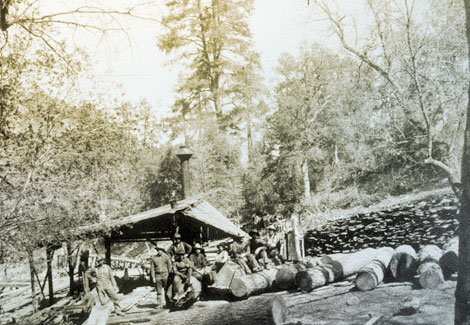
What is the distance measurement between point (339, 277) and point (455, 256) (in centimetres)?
254

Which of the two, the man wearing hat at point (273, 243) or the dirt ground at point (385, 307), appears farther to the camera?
the man wearing hat at point (273, 243)

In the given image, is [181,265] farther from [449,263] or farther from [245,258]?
[449,263]

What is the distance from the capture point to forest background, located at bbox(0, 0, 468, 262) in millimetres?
7086

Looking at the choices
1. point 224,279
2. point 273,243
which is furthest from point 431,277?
point 273,243

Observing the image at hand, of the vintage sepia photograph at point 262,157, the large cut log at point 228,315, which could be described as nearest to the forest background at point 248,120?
the vintage sepia photograph at point 262,157

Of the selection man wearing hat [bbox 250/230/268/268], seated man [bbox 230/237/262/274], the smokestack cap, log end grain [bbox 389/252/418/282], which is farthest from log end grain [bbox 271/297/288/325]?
the smokestack cap

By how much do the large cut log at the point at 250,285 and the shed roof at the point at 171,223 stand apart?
207 cm

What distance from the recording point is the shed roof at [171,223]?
872cm

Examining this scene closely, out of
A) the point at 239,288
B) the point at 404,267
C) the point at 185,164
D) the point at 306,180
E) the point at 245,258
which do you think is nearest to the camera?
the point at 404,267

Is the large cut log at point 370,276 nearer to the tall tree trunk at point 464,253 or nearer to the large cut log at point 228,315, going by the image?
the large cut log at point 228,315

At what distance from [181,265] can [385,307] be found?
4.39 meters

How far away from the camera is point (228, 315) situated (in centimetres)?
668

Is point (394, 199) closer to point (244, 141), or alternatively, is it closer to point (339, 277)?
point (339, 277)

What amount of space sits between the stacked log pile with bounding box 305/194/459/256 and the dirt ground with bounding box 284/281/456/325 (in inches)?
58.6
